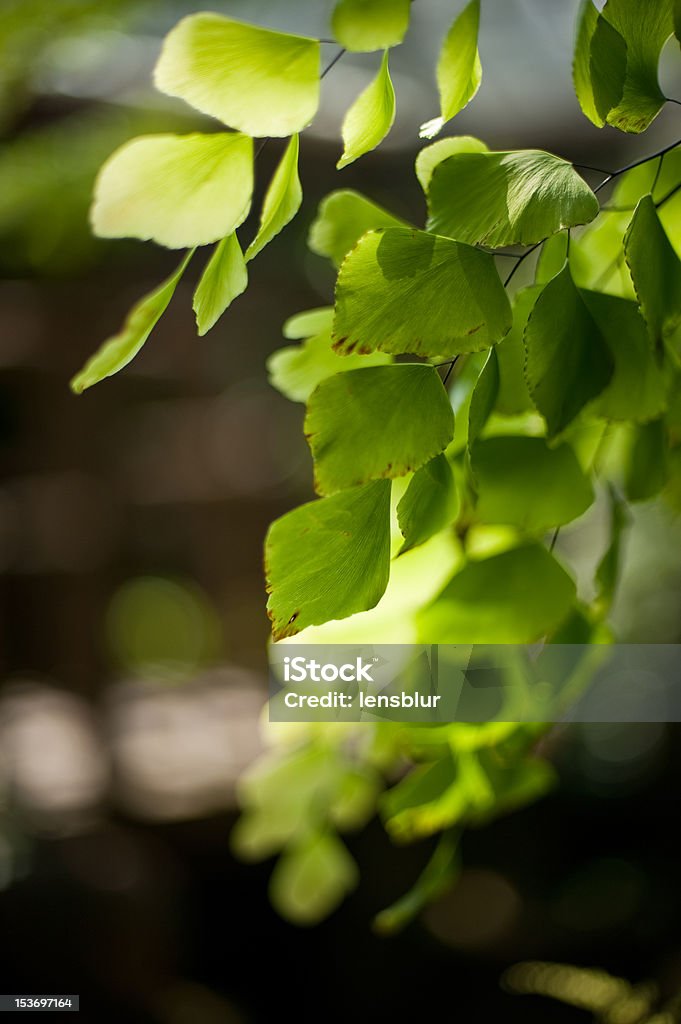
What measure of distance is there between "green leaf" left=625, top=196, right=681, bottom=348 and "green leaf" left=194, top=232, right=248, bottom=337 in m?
0.07

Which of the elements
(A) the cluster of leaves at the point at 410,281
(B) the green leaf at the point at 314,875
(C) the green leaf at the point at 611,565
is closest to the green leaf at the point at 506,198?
(A) the cluster of leaves at the point at 410,281

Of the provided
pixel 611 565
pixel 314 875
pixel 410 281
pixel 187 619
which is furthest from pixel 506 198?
pixel 187 619

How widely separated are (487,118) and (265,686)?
3.01 feet

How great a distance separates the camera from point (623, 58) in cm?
15

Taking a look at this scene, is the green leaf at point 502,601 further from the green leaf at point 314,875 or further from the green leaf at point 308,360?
the green leaf at point 314,875

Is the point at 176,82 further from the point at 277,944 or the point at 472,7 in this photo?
the point at 277,944

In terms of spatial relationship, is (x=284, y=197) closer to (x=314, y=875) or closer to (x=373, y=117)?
(x=373, y=117)

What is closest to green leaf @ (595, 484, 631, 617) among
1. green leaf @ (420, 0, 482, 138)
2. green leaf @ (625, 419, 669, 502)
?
green leaf @ (625, 419, 669, 502)

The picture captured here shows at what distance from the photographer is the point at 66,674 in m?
1.30

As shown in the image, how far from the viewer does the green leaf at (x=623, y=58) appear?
0.14m

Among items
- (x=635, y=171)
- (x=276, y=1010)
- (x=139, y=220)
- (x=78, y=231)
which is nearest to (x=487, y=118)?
(x=78, y=231)

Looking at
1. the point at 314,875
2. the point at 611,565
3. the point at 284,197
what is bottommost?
the point at 314,875

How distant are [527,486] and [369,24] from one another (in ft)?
0.35

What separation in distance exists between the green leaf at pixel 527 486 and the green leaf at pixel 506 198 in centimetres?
6
